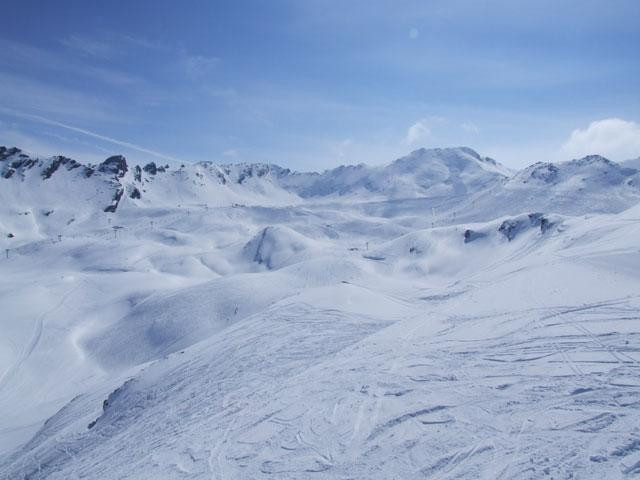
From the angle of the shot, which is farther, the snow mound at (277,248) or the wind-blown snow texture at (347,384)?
the snow mound at (277,248)

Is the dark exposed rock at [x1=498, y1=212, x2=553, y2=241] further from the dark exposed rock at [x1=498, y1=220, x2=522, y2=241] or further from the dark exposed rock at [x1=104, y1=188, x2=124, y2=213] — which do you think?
the dark exposed rock at [x1=104, y1=188, x2=124, y2=213]

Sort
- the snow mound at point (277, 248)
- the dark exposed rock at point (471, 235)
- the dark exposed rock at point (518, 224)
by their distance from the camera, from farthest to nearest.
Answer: the snow mound at point (277, 248), the dark exposed rock at point (471, 235), the dark exposed rock at point (518, 224)

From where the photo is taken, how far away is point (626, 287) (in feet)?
55.9

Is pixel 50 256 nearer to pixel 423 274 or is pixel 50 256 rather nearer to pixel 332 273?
pixel 332 273

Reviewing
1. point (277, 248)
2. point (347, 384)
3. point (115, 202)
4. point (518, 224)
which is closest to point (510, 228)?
point (518, 224)

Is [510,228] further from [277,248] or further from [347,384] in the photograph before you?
[347,384]

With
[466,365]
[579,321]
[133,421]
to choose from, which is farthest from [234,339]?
[579,321]

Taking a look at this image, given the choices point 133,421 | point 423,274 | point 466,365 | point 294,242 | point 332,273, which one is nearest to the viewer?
point 466,365

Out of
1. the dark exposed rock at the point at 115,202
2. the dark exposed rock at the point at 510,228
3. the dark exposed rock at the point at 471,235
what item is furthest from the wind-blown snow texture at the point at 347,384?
the dark exposed rock at the point at 115,202

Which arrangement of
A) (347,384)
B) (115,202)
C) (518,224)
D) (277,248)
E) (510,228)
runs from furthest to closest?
1. (115,202)
2. (277,248)
3. (510,228)
4. (518,224)
5. (347,384)

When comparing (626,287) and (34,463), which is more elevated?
(626,287)

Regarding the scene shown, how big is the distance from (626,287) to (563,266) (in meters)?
5.63

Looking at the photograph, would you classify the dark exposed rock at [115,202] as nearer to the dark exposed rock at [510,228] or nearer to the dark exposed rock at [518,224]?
the dark exposed rock at [510,228]

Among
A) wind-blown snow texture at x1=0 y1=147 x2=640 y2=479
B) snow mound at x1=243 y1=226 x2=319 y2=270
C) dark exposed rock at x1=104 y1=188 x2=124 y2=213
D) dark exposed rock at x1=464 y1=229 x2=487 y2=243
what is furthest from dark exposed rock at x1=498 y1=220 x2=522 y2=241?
dark exposed rock at x1=104 y1=188 x2=124 y2=213
